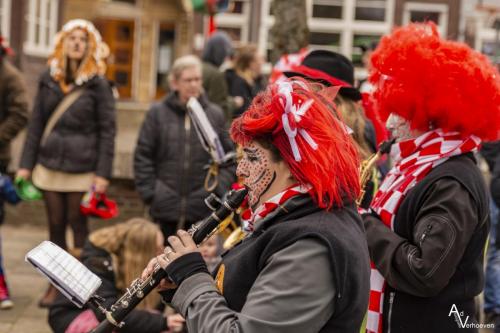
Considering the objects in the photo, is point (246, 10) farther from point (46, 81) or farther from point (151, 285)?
point (151, 285)

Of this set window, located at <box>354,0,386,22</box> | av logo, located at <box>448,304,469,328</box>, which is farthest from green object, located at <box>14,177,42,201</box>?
window, located at <box>354,0,386,22</box>

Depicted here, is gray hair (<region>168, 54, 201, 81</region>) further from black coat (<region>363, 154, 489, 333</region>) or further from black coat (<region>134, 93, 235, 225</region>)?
black coat (<region>363, 154, 489, 333</region>)

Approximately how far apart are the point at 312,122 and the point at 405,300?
3.53 ft

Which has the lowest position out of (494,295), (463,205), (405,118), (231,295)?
(494,295)

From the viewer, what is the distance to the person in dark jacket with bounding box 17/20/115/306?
18.4 feet

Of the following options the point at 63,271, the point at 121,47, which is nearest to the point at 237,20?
the point at 121,47

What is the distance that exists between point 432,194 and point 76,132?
3.23m

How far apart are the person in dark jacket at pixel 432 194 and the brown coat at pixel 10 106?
11.2 feet

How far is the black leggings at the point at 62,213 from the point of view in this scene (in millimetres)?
5617

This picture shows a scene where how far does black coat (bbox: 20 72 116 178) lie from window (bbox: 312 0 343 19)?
17.0 metres

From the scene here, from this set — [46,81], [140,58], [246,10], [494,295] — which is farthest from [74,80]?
[140,58]

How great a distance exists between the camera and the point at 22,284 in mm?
6305

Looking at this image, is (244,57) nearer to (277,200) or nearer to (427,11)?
(277,200)

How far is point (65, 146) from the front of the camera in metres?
5.60
